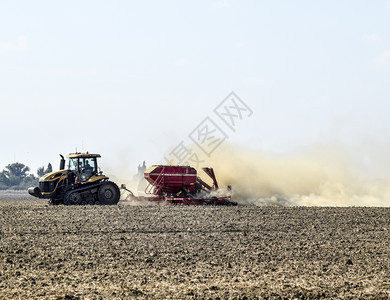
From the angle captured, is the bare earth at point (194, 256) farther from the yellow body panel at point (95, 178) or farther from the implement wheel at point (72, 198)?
the yellow body panel at point (95, 178)

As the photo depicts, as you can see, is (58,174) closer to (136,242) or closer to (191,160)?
(191,160)

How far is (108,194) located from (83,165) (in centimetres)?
211

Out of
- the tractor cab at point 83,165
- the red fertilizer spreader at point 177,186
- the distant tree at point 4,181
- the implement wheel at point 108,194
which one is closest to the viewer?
the tractor cab at point 83,165

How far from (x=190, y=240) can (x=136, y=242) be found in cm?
172

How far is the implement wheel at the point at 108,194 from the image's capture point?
32844 millimetres

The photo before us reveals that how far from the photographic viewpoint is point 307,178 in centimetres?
3772

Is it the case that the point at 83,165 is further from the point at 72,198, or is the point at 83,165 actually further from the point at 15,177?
the point at 15,177

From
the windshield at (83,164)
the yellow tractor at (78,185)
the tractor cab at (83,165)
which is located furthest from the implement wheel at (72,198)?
the windshield at (83,164)

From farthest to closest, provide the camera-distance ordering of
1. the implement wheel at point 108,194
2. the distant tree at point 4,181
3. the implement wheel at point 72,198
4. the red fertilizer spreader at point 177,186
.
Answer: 1. the distant tree at point 4,181
2. the red fertilizer spreader at point 177,186
3. the implement wheel at point 108,194
4. the implement wheel at point 72,198

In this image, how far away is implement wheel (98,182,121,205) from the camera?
108 feet

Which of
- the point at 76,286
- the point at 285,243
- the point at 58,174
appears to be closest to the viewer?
the point at 76,286

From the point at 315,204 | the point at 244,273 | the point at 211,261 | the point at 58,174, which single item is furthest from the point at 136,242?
the point at 315,204

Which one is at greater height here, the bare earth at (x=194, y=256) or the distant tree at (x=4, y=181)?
the distant tree at (x=4, y=181)

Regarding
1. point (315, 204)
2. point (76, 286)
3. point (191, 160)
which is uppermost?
point (191, 160)
